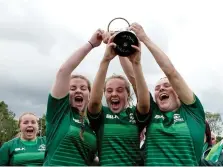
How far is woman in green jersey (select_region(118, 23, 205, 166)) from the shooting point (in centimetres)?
502

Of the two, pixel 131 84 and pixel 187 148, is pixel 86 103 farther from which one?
pixel 187 148

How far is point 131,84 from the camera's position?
5.91m

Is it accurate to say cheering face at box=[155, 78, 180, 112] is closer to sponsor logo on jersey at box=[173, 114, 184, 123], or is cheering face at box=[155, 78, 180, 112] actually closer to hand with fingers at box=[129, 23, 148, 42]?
sponsor logo on jersey at box=[173, 114, 184, 123]

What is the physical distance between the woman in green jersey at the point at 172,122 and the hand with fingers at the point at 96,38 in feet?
1.31

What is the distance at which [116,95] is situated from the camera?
527 centimetres

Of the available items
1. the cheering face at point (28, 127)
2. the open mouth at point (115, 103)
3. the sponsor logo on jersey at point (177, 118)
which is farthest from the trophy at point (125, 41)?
the cheering face at point (28, 127)

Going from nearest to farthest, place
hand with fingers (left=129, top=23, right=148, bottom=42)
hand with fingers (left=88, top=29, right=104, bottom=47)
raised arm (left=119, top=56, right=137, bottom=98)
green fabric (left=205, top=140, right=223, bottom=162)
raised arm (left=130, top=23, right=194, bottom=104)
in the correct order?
raised arm (left=130, top=23, right=194, bottom=104)
hand with fingers (left=129, top=23, right=148, bottom=42)
hand with fingers (left=88, top=29, right=104, bottom=47)
raised arm (left=119, top=56, right=137, bottom=98)
green fabric (left=205, top=140, right=223, bottom=162)

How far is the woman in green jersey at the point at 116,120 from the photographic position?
5.02 m

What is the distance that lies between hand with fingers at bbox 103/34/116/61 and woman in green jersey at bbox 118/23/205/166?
0.35m

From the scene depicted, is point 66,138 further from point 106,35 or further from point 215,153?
point 215,153

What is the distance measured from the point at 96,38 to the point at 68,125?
103 cm

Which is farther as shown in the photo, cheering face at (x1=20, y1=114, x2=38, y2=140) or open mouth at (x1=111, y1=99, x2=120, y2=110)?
cheering face at (x1=20, y1=114, x2=38, y2=140)

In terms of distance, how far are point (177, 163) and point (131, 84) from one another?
1.31 m

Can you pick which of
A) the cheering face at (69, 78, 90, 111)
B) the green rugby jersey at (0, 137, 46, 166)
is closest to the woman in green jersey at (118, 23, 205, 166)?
the cheering face at (69, 78, 90, 111)
